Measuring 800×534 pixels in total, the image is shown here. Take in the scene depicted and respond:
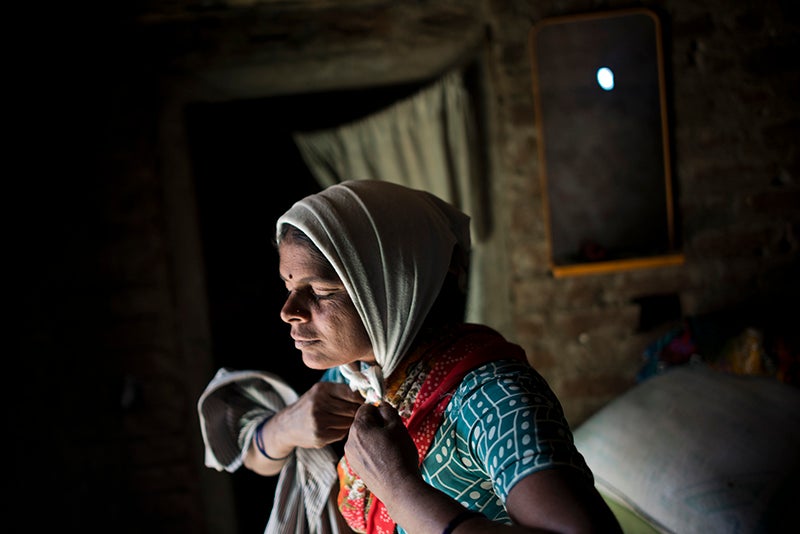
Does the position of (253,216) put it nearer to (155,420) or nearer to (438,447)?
(155,420)

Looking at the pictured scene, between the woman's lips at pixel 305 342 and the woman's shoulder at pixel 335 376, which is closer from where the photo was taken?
the woman's lips at pixel 305 342

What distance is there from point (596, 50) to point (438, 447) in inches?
72.9

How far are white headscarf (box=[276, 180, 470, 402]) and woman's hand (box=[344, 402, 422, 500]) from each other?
146mm

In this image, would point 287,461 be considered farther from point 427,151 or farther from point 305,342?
point 427,151

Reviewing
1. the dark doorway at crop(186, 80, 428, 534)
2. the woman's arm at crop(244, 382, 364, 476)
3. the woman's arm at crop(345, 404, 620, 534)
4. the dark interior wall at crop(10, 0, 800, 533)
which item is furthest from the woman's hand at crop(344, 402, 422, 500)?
the dark doorway at crop(186, 80, 428, 534)

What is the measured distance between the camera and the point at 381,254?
3.56 ft

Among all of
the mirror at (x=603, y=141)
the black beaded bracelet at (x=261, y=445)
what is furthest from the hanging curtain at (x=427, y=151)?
the black beaded bracelet at (x=261, y=445)

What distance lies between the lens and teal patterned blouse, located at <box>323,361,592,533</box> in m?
0.81

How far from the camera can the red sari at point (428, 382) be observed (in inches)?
41.3

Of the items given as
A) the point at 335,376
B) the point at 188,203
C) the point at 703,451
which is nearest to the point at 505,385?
the point at 335,376

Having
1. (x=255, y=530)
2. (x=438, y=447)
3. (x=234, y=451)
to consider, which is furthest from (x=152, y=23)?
(x=255, y=530)

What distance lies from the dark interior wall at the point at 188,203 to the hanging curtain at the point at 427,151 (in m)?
0.11

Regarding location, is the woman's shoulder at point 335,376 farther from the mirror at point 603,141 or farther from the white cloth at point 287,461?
the mirror at point 603,141

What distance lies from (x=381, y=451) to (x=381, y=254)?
1.13 ft
